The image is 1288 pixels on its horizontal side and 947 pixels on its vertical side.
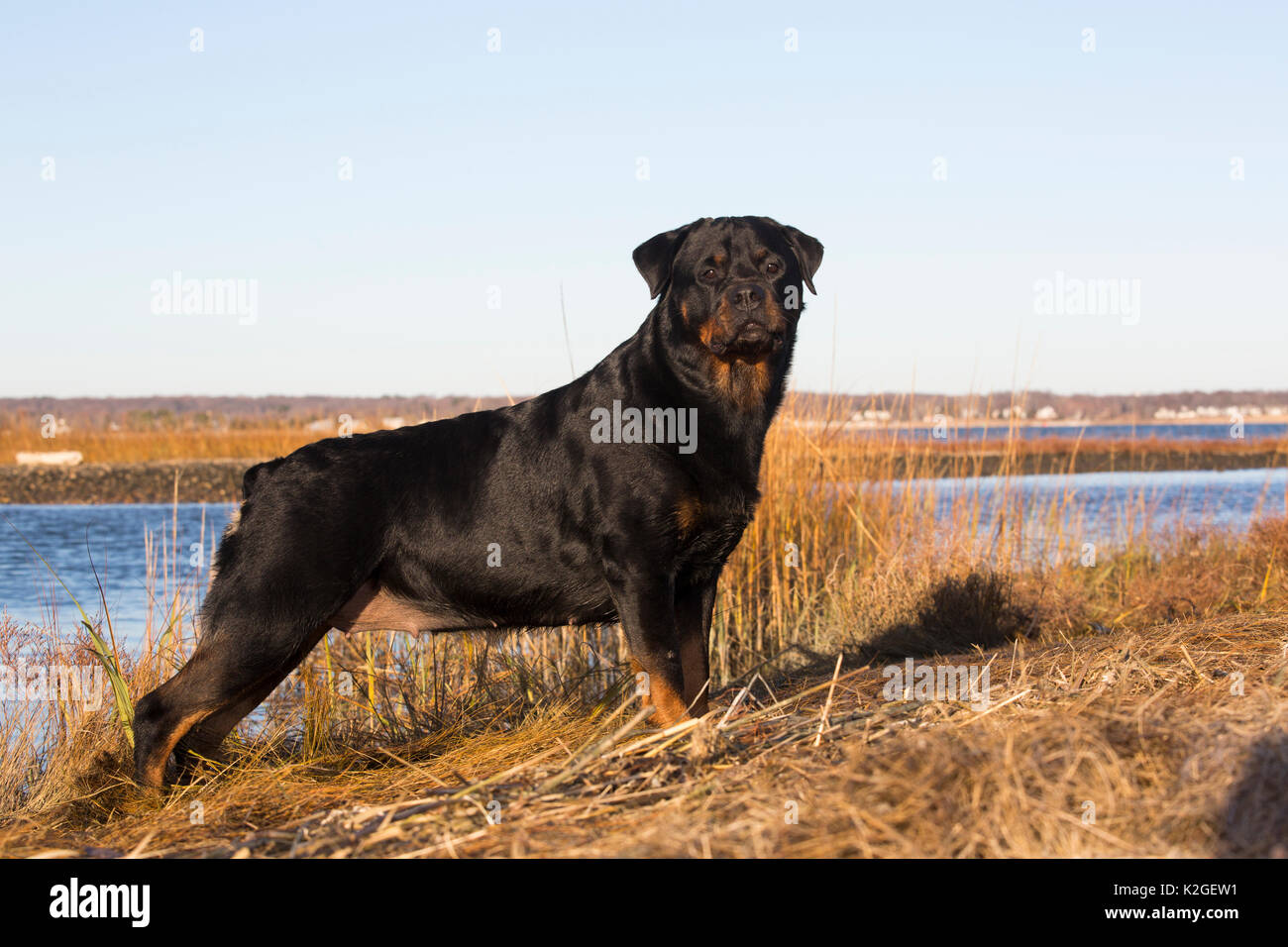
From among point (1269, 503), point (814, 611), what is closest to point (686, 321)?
point (814, 611)

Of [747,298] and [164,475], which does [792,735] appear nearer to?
[747,298]

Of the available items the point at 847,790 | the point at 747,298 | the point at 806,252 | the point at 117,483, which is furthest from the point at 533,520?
the point at 117,483

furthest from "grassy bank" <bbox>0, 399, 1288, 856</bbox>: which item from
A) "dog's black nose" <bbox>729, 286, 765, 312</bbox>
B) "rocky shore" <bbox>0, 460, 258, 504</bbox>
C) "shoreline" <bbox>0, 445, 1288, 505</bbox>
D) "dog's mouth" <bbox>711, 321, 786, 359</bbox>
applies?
"rocky shore" <bbox>0, 460, 258, 504</bbox>

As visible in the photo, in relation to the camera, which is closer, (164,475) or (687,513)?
(687,513)

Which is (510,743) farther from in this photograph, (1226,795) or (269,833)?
(1226,795)

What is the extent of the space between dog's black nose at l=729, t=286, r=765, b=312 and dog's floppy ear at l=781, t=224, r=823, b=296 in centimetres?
68

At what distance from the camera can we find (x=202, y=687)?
145 inches

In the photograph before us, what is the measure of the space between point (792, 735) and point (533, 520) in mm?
1486

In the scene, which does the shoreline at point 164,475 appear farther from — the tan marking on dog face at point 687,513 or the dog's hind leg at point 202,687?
the dog's hind leg at point 202,687

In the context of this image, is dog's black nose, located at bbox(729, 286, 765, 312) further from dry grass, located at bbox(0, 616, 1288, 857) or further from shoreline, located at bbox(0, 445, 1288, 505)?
shoreline, located at bbox(0, 445, 1288, 505)
